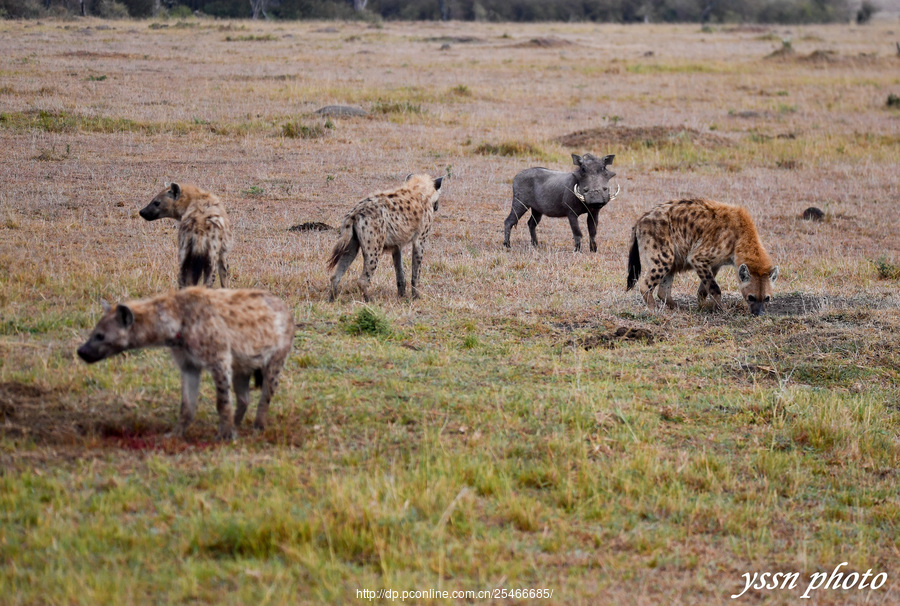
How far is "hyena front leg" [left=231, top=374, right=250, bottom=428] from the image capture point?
17.4 ft

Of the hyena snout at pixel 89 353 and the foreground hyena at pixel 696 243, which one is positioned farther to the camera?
the foreground hyena at pixel 696 243

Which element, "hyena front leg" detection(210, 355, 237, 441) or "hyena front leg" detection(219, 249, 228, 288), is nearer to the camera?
"hyena front leg" detection(210, 355, 237, 441)

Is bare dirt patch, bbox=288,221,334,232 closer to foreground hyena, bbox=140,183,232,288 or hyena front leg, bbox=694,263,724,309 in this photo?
foreground hyena, bbox=140,183,232,288

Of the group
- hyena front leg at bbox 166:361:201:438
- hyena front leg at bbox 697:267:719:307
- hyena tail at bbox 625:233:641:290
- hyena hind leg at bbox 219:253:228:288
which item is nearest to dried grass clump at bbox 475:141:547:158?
hyena tail at bbox 625:233:641:290

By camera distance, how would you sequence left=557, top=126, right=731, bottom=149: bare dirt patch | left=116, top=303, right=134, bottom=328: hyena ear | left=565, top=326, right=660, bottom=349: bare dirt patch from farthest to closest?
left=557, top=126, right=731, bottom=149: bare dirt patch
left=565, top=326, right=660, bottom=349: bare dirt patch
left=116, top=303, right=134, bottom=328: hyena ear

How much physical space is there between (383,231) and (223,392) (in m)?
3.63

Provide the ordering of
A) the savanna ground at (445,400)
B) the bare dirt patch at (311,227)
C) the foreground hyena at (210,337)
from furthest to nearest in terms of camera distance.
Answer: the bare dirt patch at (311,227) < the foreground hyena at (210,337) < the savanna ground at (445,400)

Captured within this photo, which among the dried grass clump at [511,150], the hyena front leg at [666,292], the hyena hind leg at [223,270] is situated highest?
the dried grass clump at [511,150]

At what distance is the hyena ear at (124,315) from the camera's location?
483cm

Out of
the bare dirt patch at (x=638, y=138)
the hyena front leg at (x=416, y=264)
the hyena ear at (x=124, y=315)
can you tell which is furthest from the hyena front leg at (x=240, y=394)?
the bare dirt patch at (x=638, y=138)

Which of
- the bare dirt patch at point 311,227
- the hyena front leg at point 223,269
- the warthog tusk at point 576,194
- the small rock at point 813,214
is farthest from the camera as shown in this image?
the small rock at point 813,214

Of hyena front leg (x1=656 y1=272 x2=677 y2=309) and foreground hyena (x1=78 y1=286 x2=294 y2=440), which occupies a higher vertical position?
foreground hyena (x1=78 y1=286 x2=294 y2=440)

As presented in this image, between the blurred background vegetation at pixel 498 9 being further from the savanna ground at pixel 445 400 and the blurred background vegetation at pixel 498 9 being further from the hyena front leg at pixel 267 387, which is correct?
the hyena front leg at pixel 267 387

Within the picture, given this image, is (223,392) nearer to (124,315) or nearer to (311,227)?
(124,315)
